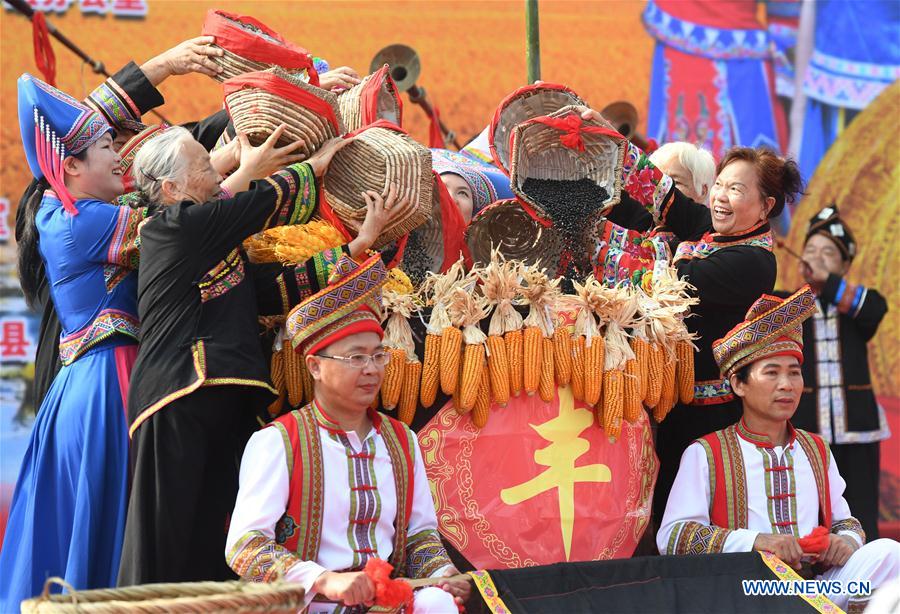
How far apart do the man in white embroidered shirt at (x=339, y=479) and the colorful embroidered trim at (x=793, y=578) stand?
86cm

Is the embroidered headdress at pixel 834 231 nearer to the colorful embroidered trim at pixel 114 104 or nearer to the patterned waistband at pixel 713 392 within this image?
the patterned waistband at pixel 713 392

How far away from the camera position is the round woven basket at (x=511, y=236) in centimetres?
388

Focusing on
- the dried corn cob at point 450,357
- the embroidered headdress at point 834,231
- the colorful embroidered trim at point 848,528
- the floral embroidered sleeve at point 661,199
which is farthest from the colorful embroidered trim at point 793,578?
the embroidered headdress at point 834,231

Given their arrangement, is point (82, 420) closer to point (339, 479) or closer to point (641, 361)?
point (339, 479)

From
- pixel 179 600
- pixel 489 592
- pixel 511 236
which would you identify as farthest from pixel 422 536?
pixel 511 236

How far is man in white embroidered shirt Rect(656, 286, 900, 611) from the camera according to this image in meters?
3.24

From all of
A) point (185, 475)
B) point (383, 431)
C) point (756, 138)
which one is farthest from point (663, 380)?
point (756, 138)

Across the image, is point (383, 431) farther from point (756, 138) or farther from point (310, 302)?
point (756, 138)

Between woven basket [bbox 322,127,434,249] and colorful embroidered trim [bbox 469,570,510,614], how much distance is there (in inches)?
40.5

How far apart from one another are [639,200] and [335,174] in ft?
3.80

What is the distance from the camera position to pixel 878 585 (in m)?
3.20

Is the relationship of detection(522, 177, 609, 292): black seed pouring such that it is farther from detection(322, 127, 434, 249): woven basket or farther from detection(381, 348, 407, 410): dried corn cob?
detection(381, 348, 407, 410): dried corn cob

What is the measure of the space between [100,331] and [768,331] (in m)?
1.87

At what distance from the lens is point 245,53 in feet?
11.6
